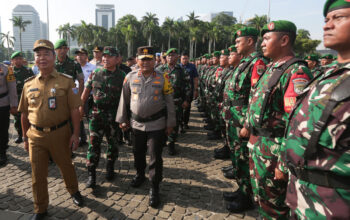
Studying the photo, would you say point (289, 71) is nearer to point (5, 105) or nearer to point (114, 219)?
point (114, 219)

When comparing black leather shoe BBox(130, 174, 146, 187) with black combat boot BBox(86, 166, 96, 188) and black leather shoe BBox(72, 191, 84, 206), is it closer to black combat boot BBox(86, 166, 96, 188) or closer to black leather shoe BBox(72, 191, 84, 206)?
black combat boot BBox(86, 166, 96, 188)

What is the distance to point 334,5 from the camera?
1434 mm

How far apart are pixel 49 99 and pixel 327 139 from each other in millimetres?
2972

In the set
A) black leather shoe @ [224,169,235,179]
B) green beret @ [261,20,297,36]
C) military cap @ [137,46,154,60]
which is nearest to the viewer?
green beret @ [261,20,297,36]

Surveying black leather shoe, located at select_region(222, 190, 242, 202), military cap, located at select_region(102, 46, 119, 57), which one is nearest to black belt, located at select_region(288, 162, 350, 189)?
black leather shoe, located at select_region(222, 190, 242, 202)

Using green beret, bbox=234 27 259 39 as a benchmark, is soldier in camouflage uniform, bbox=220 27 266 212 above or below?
below

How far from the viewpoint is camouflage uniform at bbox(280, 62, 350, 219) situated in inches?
50.4

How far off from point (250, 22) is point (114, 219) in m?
65.0

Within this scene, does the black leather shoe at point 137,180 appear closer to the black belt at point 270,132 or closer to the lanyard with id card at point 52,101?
the lanyard with id card at point 52,101

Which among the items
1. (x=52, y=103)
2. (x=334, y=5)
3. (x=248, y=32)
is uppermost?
(x=248, y=32)

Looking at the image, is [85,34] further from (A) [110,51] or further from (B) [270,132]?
(B) [270,132]

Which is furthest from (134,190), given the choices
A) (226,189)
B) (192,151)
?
(192,151)

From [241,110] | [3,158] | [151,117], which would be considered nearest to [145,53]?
[151,117]

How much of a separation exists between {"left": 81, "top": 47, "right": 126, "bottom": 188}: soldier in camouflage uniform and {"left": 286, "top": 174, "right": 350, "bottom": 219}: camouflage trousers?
3.04m
